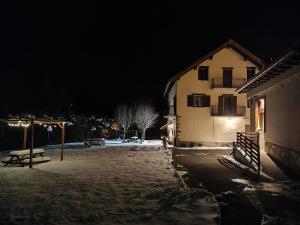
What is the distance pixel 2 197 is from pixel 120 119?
39.1 m

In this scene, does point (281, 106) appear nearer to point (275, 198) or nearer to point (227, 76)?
point (275, 198)

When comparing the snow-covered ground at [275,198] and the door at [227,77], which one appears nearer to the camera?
the snow-covered ground at [275,198]

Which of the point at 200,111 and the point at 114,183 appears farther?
the point at 200,111

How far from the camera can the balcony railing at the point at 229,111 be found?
111ft

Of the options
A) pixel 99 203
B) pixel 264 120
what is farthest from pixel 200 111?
pixel 99 203

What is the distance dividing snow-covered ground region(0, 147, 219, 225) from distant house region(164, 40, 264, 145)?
65.5 feet

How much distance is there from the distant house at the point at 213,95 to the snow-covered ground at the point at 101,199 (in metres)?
20.0

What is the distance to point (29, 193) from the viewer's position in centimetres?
1010

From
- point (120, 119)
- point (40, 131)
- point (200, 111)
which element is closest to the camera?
point (40, 131)

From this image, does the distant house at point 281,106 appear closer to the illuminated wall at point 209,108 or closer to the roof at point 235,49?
→ the illuminated wall at point 209,108

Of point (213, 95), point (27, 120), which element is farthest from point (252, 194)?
point (213, 95)

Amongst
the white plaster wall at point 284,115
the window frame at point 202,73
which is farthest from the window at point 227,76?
the white plaster wall at point 284,115

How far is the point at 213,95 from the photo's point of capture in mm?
34250

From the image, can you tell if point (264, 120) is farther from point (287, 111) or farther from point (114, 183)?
point (114, 183)
